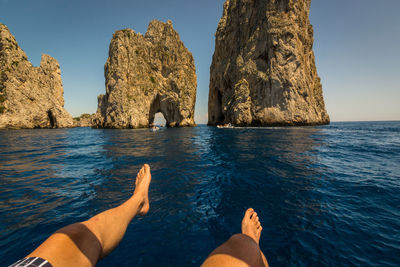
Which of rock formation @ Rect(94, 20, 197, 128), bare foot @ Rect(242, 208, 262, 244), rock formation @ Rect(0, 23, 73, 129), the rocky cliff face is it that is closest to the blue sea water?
bare foot @ Rect(242, 208, 262, 244)

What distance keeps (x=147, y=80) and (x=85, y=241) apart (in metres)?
50.0

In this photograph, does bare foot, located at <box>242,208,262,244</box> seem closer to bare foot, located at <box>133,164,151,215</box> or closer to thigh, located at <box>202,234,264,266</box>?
thigh, located at <box>202,234,264,266</box>

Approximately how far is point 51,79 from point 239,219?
7651 centimetres

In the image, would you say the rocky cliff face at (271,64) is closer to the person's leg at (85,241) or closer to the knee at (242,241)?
the knee at (242,241)

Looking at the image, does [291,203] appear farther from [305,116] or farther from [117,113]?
[117,113]

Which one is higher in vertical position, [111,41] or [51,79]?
[111,41]

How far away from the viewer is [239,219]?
2908 mm

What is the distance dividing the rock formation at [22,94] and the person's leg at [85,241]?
2327 inches

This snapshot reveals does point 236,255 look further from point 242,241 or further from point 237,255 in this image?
point 242,241

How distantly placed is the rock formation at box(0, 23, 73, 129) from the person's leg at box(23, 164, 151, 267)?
2327 inches

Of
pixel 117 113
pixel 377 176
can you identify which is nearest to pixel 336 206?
pixel 377 176

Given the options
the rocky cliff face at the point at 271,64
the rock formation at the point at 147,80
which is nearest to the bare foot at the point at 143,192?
the rocky cliff face at the point at 271,64

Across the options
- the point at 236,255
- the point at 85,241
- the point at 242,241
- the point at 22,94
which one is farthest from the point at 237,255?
the point at 22,94

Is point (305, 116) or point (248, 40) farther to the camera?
point (248, 40)
